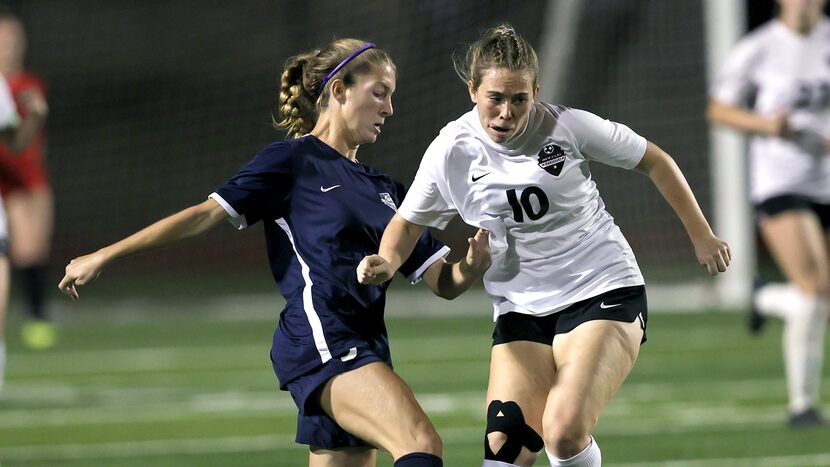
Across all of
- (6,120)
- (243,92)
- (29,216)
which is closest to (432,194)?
(6,120)

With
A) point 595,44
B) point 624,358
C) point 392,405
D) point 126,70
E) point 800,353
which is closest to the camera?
point 392,405

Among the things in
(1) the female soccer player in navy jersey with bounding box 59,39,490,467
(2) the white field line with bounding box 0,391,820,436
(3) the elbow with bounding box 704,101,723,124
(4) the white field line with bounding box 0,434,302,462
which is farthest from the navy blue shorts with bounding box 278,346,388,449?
(3) the elbow with bounding box 704,101,723,124

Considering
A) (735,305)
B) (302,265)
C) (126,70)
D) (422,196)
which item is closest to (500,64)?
(422,196)

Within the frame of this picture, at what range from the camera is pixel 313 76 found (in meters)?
4.89

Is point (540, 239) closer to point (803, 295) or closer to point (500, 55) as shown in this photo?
point (500, 55)

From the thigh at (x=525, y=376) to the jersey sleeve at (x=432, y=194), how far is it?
0.50m

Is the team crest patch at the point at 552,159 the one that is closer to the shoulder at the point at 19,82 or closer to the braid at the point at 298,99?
the braid at the point at 298,99

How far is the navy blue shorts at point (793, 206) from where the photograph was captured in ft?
26.8

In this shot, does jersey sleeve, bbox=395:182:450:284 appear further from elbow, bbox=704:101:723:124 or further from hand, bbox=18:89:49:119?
elbow, bbox=704:101:723:124

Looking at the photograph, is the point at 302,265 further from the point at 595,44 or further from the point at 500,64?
the point at 595,44

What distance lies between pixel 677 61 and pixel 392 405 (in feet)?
37.1

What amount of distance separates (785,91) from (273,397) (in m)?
3.55

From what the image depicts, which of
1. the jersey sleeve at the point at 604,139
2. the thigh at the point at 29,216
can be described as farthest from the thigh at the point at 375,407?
the thigh at the point at 29,216

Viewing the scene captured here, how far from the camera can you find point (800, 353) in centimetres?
786
